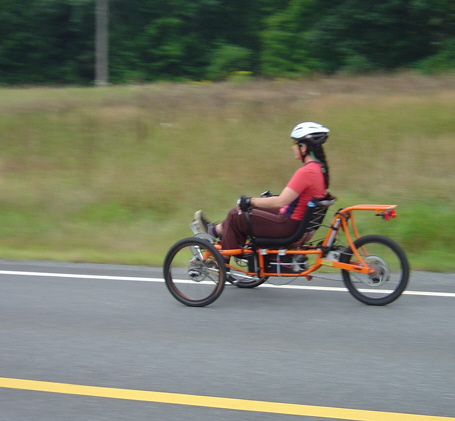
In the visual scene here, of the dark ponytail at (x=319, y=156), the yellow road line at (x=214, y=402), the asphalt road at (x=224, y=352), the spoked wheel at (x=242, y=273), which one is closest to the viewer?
the yellow road line at (x=214, y=402)

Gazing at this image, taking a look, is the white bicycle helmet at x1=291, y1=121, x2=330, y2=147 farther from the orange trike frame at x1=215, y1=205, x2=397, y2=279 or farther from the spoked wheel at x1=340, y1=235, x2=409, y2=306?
the spoked wheel at x1=340, y1=235, x2=409, y2=306

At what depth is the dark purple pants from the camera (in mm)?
6961

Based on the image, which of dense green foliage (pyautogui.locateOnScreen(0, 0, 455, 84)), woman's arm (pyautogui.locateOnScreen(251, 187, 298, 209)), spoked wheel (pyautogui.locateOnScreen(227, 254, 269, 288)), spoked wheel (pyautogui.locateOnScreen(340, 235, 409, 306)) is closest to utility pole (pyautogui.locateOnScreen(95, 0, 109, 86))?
Result: dense green foliage (pyautogui.locateOnScreen(0, 0, 455, 84))

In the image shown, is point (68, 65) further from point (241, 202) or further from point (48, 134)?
point (241, 202)

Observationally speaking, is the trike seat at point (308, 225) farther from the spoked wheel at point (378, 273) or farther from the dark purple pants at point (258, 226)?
the spoked wheel at point (378, 273)

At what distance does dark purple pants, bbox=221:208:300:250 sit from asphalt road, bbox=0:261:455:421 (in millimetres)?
644

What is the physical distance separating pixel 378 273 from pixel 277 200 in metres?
1.19

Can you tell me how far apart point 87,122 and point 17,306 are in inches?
395

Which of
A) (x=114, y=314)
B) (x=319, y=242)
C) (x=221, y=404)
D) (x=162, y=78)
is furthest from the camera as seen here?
(x=162, y=78)

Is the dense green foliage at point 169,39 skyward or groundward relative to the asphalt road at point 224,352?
skyward

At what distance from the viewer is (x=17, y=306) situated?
7.01 meters

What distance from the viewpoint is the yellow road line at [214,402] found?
169 inches

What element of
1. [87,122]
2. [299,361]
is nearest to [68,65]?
[87,122]

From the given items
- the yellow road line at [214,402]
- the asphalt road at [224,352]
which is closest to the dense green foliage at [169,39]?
the asphalt road at [224,352]
